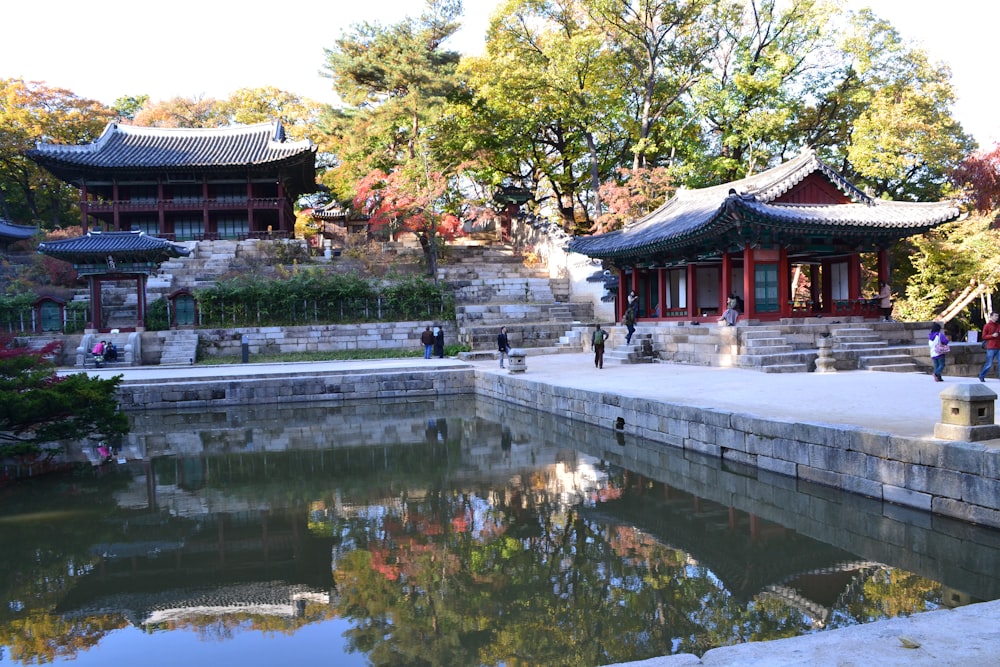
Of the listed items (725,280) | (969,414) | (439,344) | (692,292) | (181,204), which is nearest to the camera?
(969,414)

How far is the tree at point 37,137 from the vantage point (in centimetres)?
3491

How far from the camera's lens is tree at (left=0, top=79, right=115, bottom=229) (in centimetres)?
3491

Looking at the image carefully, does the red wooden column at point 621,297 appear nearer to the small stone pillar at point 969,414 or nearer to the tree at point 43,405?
the tree at point 43,405

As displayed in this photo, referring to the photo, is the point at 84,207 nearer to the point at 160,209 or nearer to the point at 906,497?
the point at 160,209

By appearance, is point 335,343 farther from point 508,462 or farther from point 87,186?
point 87,186

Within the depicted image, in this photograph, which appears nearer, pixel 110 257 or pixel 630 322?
pixel 630 322

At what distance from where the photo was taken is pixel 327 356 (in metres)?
23.9

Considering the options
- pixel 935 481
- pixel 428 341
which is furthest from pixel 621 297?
pixel 935 481

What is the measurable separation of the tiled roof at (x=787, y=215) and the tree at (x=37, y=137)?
32.3 m

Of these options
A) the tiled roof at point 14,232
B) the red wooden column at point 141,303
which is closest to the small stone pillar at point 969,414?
the red wooden column at point 141,303

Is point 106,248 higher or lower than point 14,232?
lower

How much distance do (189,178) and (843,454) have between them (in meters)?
33.6

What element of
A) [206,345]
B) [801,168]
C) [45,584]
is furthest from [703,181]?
[45,584]

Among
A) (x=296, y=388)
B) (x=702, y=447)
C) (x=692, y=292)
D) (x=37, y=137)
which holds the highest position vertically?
(x=37, y=137)
